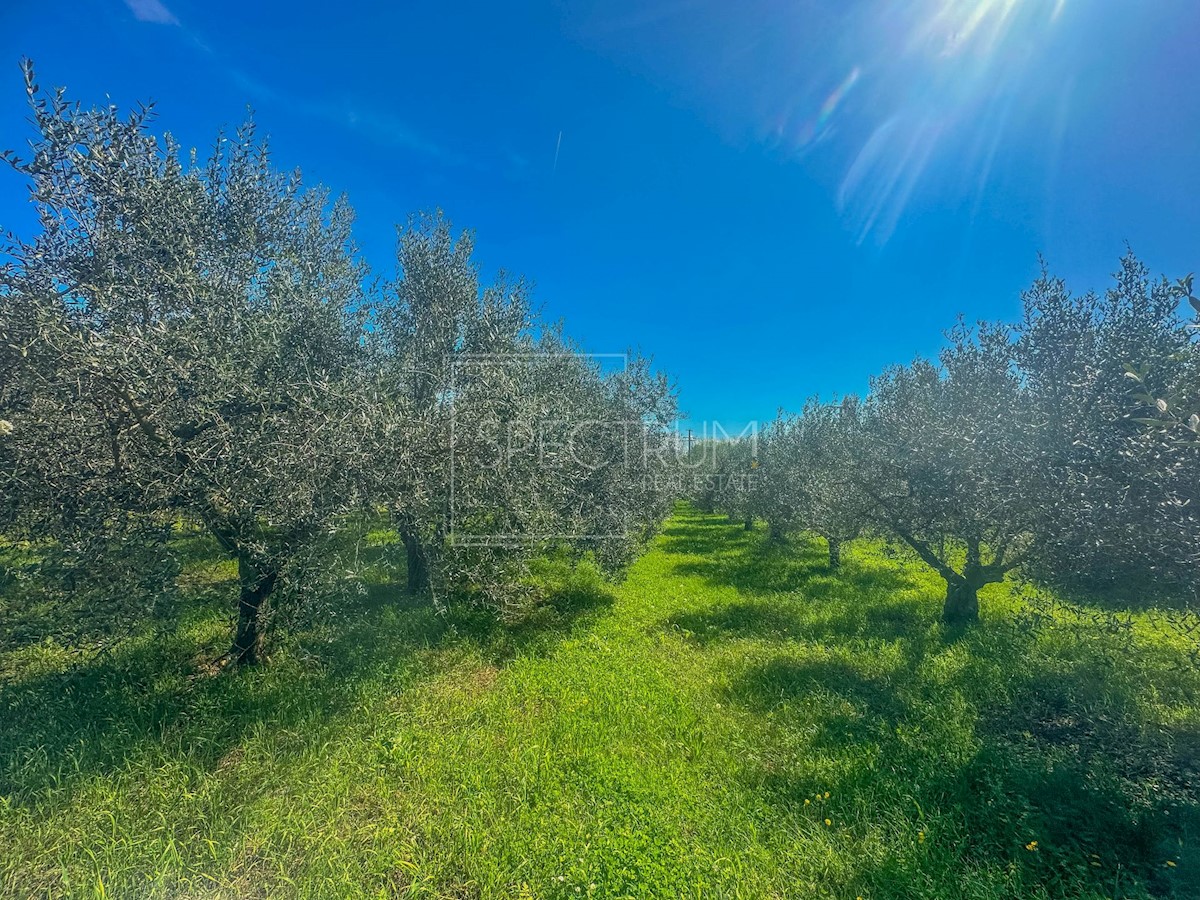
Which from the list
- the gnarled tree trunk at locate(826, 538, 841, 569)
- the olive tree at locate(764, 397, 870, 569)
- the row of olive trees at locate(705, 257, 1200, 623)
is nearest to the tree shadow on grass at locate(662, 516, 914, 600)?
the gnarled tree trunk at locate(826, 538, 841, 569)

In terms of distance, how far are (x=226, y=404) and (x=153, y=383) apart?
882mm

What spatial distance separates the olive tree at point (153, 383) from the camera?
16.1ft

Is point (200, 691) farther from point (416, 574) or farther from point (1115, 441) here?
point (1115, 441)

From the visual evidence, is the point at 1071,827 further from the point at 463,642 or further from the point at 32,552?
the point at 32,552

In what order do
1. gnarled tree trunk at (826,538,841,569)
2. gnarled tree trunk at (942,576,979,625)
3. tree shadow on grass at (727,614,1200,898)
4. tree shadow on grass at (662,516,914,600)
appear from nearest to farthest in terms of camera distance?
1. tree shadow on grass at (727,614,1200,898)
2. gnarled tree trunk at (942,576,979,625)
3. tree shadow on grass at (662,516,914,600)
4. gnarled tree trunk at (826,538,841,569)

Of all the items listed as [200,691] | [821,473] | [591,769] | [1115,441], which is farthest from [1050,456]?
[200,691]

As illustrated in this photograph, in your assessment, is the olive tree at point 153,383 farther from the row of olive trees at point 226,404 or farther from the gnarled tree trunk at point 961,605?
the gnarled tree trunk at point 961,605

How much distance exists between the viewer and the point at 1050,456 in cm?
658

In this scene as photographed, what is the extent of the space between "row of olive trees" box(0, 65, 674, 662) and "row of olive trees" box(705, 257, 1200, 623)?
8.28m

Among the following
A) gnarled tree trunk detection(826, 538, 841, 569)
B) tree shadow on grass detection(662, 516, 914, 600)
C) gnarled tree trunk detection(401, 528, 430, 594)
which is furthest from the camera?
gnarled tree trunk detection(826, 538, 841, 569)

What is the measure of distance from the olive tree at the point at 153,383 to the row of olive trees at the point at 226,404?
27mm

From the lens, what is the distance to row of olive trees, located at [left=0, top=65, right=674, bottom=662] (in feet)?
16.3

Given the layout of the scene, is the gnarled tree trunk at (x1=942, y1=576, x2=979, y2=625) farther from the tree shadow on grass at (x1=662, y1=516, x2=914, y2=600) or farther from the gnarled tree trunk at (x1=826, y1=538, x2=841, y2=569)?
the gnarled tree trunk at (x1=826, y1=538, x2=841, y2=569)

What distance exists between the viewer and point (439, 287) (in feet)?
34.7
